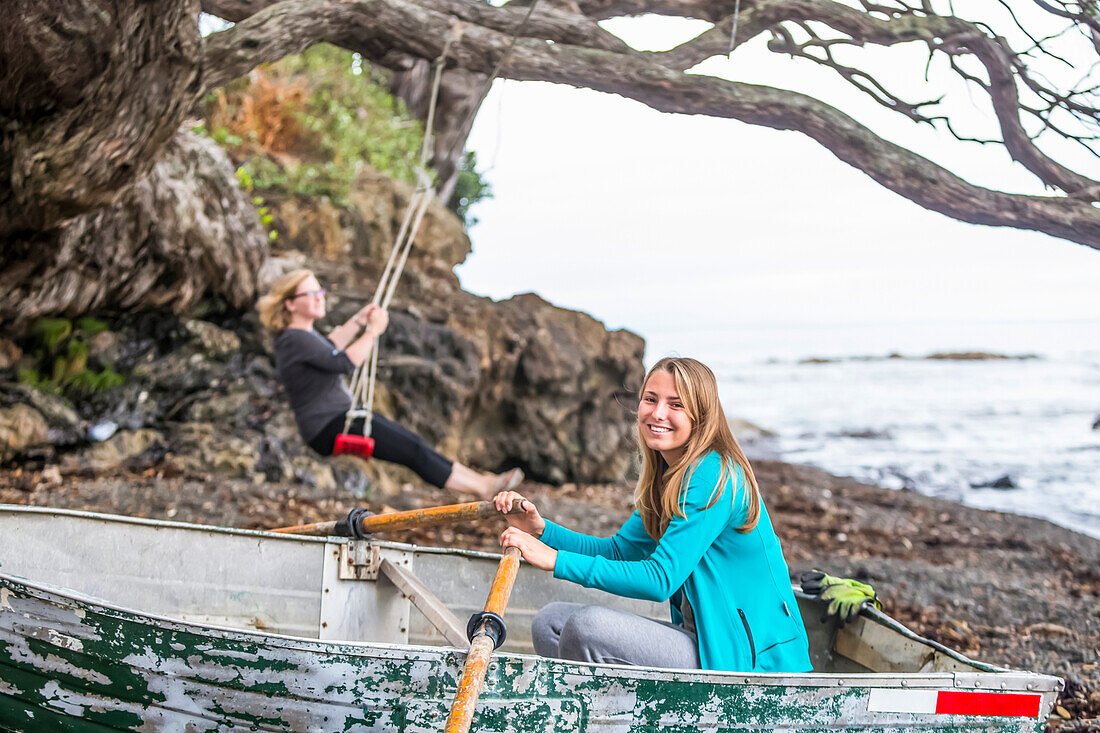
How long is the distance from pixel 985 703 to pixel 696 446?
125 centimetres

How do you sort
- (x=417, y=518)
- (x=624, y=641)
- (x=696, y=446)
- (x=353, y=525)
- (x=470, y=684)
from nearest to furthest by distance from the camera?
(x=470, y=684) < (x=624, y=641) < (x=696, y=446) < (x=417, y=518) < (x=353, y=525)

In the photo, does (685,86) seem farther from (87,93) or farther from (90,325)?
(90,325)

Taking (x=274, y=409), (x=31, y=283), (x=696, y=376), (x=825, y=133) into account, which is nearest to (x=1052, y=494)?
(x=825, y=133)

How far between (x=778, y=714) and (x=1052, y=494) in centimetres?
1411

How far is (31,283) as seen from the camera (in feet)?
23.2

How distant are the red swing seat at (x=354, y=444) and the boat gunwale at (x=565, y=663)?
9.25 ft

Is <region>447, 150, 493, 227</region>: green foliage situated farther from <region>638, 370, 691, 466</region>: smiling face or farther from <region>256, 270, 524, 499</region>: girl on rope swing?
<region>638, 370, 691, 466</region>: smiling face

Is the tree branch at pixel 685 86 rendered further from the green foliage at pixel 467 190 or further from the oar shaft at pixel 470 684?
the green foliage at pixel 467 190

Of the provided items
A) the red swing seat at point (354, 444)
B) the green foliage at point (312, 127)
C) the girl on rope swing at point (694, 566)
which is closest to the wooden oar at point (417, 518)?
the girl on rope swing at point (694, 566)

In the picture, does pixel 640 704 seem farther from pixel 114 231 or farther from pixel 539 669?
pixel 114 231

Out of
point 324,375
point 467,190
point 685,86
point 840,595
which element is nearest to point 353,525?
point 324,375

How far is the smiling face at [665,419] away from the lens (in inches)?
124

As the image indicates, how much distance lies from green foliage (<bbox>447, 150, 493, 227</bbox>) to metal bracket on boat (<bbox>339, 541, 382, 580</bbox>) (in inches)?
482

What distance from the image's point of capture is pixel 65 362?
7965mm
